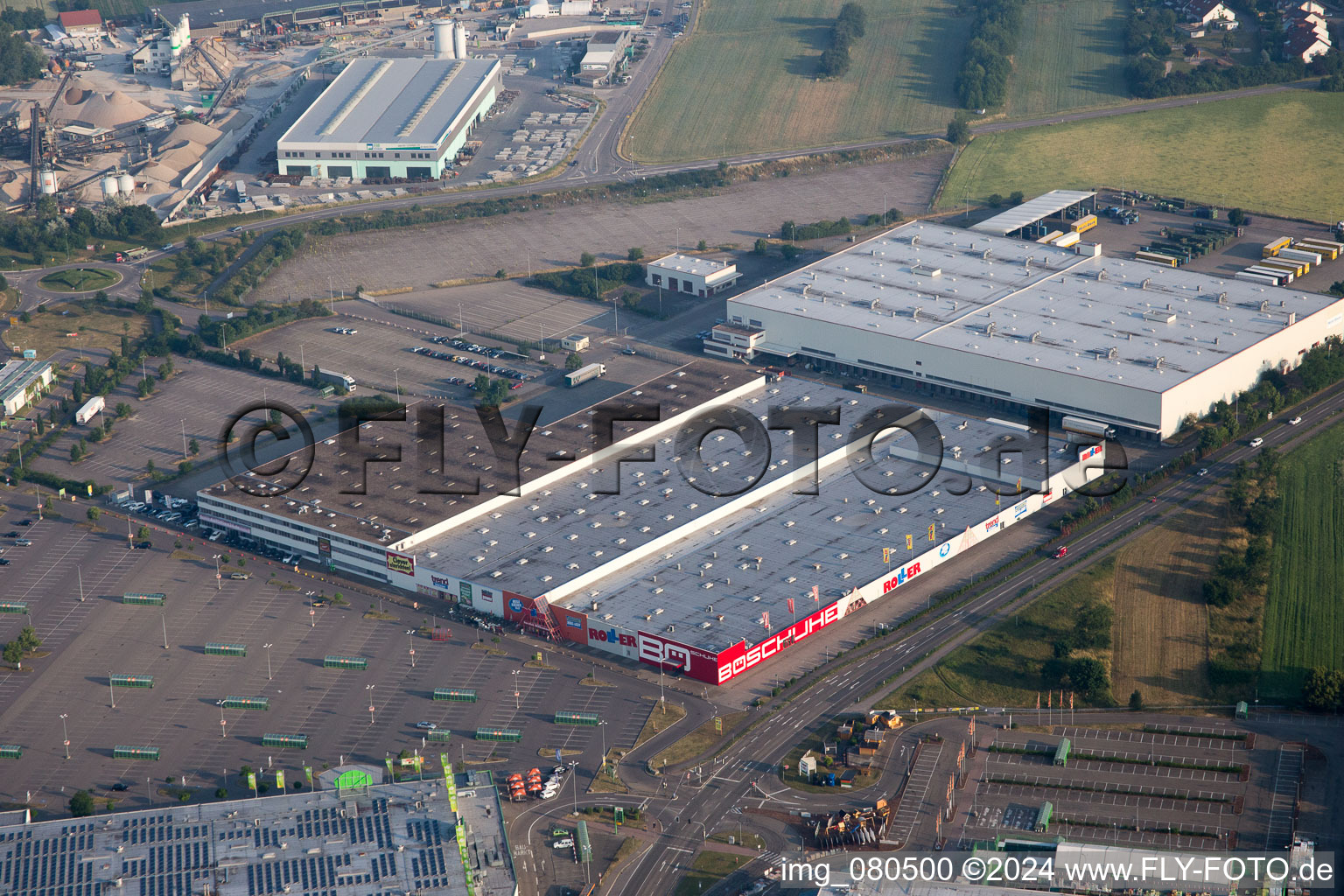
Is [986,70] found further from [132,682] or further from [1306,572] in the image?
[132,682]

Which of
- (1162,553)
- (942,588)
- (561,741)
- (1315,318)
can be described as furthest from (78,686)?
(1315,318)

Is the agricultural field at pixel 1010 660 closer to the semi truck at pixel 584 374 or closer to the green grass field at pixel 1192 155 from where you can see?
the semi truck at pixel 584 374

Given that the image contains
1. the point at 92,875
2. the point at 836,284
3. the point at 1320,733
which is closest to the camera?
the point at 92,875

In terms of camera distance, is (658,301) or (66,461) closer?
(66,461)

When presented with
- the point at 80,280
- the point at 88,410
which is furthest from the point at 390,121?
the point at 88,410

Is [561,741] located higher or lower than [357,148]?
lower

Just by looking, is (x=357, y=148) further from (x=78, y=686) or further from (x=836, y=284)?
(x=78, y=686)

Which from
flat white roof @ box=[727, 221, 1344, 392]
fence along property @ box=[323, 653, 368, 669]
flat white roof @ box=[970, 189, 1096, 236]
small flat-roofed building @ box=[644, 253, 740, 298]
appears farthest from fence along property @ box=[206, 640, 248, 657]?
flat white roof @ box=[970, 189, 1096, 236]
